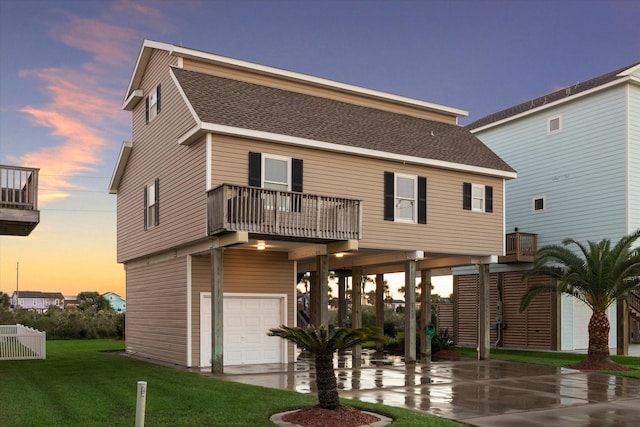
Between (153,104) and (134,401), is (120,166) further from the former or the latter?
(134,401)

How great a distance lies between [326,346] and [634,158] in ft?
66.4

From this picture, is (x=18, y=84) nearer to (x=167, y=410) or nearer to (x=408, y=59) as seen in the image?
(x=408, y=59)

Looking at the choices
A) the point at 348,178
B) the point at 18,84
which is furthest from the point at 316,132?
the point at 18,84

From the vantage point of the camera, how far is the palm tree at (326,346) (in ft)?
36.5

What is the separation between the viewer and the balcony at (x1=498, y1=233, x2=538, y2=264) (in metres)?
29.2

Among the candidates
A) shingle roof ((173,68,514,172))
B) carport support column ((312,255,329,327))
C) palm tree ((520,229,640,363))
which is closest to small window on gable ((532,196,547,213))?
shingle roof ((173,68,514,172))

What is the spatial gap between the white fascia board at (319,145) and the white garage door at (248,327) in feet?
17.5

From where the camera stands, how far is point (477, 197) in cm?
2409

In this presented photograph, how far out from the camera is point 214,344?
1802cm

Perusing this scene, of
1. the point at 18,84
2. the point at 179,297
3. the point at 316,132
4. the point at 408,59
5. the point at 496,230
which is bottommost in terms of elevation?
the point at 179,297

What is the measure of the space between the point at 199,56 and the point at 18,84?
8174 mm

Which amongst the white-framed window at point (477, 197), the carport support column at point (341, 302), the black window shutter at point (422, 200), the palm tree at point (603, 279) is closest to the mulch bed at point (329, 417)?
the black window shutter at point (422, 200)

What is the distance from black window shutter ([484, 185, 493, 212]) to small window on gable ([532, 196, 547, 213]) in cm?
683

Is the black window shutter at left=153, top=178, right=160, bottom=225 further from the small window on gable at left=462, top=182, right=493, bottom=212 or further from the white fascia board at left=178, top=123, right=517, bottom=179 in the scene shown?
the small window on gable at left=462, top=182, right=493, bottom=212
